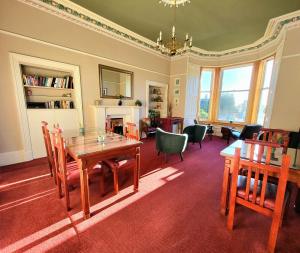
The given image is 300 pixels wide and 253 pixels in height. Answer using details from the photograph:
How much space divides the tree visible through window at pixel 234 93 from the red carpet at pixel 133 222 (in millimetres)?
4025

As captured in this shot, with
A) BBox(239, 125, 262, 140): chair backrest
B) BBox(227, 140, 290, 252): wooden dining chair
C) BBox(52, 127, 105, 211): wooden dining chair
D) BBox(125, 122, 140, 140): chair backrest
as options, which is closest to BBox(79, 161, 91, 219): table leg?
BBox(52, 127, 105, 211): wooden dining chair

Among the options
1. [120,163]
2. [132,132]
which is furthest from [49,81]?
[120,163]

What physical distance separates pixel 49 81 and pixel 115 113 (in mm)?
1730

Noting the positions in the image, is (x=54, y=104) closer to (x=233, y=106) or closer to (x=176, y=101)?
(x=176, y=101)

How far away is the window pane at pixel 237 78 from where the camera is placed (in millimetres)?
5117

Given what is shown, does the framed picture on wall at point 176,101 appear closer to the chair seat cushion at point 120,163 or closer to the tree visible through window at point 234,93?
the tree visible through window at point 234,93

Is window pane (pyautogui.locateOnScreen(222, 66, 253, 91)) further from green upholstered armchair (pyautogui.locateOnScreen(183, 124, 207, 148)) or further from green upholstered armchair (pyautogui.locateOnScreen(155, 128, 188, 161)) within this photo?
green upholstered armchair (pyautogui.locateOnScreen(155, 128, 188, 161))

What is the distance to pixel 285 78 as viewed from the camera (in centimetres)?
324

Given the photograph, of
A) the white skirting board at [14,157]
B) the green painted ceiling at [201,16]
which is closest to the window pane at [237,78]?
the green painted ceiling at [201,16]

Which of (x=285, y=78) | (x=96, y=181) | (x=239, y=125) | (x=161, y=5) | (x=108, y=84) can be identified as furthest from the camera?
(x=239, y=125)

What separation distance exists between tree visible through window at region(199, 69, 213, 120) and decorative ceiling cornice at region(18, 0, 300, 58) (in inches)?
49.0

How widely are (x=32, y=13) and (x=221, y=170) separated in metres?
4.82

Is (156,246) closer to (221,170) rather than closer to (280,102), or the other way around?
(221,170)

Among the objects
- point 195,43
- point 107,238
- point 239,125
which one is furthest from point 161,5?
point 239,125
